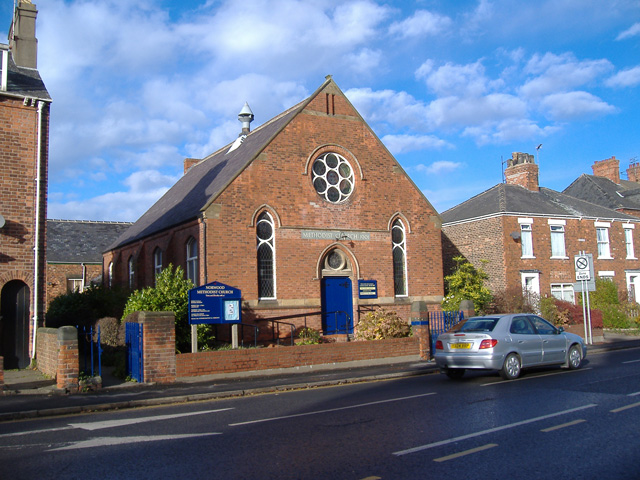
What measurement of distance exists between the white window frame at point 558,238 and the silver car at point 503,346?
18.1 metres

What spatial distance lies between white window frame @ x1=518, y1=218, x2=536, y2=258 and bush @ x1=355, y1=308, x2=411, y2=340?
13453 mm

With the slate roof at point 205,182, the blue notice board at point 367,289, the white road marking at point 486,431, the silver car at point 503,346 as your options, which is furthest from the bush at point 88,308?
the white road marking at point 486,431

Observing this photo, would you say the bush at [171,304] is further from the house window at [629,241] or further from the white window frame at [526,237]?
the house window at [629,241]

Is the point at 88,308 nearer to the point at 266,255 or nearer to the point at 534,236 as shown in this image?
the point at 266,255

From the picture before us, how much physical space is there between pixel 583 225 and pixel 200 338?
2474cm

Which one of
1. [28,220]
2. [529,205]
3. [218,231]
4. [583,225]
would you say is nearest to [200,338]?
[218,231]

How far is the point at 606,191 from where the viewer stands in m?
40.9

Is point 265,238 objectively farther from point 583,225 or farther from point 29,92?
point 583,225

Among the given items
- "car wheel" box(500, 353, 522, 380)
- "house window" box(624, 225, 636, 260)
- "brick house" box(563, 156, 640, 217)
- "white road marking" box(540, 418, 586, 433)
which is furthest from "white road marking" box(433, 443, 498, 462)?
"brick house" box(563, 156, 640, 217)

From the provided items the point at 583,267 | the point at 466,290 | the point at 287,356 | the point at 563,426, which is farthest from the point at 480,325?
the point at 466,290

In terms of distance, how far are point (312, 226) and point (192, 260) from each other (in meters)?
4.56

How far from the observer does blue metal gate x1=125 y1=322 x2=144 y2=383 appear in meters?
13.9

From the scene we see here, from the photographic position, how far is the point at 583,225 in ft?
108

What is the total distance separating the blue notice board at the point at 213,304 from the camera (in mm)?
14991
